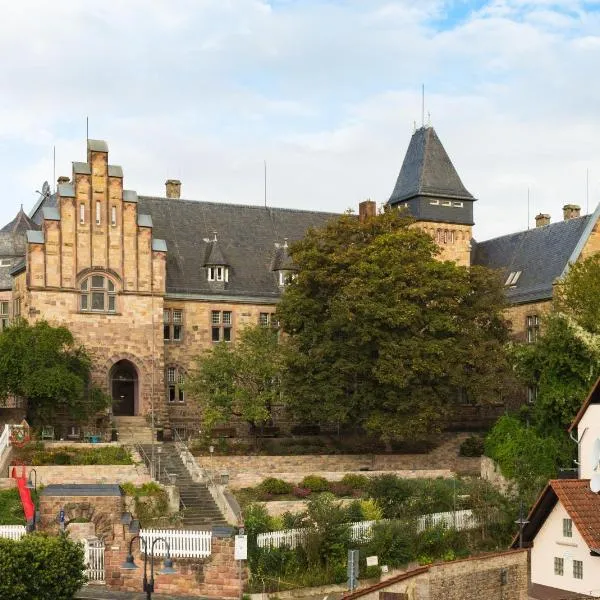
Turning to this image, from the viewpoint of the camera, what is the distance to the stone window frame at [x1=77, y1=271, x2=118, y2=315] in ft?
186

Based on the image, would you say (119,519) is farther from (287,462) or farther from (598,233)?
(598,233)

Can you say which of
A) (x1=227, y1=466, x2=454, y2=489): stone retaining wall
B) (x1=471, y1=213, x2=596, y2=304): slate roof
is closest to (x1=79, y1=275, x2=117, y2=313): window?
(x1=227, y1=466, x2=454, y2=489): stone retaining wall

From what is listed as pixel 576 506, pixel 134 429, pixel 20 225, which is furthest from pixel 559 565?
pixel 20 225

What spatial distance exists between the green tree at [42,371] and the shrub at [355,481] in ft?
41.9

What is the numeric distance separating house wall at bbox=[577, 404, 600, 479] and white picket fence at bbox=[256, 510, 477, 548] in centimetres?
574

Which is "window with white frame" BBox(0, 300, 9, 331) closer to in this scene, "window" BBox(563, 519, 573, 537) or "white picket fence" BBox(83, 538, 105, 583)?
"white picket fence" BBox(83, 538, 105, 583)

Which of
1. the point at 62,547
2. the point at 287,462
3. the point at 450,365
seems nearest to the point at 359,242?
the point at 450,365

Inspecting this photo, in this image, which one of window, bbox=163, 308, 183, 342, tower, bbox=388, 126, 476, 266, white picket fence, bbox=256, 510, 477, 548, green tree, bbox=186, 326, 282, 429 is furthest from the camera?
tower, bbox=388, 126, 476, 266

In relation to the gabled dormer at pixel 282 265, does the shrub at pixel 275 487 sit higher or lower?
lower

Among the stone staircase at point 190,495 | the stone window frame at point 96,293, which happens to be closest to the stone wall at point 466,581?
the stone staircase at point 190,495

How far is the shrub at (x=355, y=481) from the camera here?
47.8 m

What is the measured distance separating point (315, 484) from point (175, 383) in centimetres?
1545

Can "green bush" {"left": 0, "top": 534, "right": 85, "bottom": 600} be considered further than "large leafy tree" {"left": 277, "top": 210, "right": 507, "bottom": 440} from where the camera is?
No

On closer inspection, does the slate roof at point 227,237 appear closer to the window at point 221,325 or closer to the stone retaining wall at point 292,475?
the window at point 221,325
